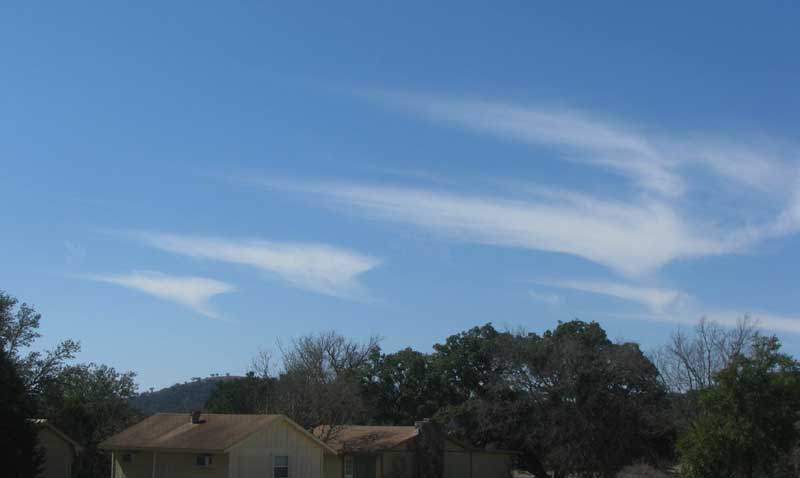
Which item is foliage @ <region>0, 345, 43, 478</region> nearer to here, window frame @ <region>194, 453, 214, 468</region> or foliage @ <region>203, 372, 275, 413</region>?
window frame @ <region>194, 453, 214, 468</region>

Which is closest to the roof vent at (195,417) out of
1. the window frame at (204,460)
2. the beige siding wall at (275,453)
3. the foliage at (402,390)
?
the window frame at (204,460)

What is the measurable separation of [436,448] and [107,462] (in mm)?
20991

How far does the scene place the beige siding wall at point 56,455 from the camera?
4744 cm

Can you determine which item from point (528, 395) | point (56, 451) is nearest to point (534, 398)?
point (528, 395)

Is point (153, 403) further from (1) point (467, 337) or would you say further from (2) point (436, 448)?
(2) point (436, 448)

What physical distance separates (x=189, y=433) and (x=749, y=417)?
2576cm

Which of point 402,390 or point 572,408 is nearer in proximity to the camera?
point 572,408

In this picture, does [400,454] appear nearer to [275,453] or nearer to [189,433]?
[275,453]

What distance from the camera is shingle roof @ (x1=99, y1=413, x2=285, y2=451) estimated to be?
1551 inches

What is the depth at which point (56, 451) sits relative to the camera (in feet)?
158

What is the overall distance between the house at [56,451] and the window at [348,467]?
1509cm

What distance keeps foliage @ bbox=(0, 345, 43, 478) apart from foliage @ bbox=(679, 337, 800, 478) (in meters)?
28.9

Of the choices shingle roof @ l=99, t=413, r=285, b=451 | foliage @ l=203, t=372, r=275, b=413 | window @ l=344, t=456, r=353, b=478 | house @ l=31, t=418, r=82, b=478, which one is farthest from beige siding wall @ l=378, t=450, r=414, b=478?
house @ l=31, t=418, r=82, b=478

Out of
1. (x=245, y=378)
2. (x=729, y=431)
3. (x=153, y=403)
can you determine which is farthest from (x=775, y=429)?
(x=153, y=403)
